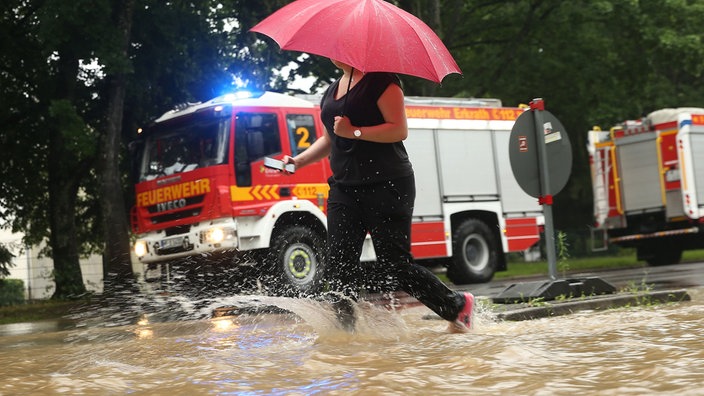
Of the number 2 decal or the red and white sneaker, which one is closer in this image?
the red and white sneaker

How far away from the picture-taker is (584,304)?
8023 millimetres

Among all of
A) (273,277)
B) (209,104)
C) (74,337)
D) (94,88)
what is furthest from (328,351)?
(94,88)

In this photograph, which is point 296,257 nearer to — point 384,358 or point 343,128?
point 343,128

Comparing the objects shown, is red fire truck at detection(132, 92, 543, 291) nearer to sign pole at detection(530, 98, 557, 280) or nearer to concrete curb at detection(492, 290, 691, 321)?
sign pole at detection(530, 98, 557, 280)

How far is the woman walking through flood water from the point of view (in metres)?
5.89

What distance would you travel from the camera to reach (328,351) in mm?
5391

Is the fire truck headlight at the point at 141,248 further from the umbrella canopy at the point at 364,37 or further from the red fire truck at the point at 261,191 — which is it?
the umbrella canopy at the point at 364,37

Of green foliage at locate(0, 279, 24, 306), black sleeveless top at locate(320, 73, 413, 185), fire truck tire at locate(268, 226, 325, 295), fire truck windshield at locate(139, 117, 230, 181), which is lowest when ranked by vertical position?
green foliage at locate(0, 279, 24, 306)

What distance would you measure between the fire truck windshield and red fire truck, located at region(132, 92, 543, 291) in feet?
0.05

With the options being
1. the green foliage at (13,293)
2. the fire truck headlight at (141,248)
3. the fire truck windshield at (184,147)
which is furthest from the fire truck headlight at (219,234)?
the green foliage at (13,293)

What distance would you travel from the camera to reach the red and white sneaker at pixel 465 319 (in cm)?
617

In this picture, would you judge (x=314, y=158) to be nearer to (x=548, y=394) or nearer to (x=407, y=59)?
(x=407, y=59)

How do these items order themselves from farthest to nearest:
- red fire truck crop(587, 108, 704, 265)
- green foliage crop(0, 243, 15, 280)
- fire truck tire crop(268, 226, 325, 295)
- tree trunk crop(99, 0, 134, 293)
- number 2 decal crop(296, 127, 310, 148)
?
green foliage crop(0, 243, 15, 280) < red fire truck crop(587, 108, 704, 265) < tree trunk crop(99, 0, 134, 293) < number 2 decal crop(296, 127, 310, 148) < fire truck tire crop(268, 226, 325, 295)

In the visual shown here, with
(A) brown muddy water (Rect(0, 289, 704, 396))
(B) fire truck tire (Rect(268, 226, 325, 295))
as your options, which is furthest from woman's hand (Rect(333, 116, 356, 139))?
(B) fire truck tire (Rect(268, 226, 325, 295))
